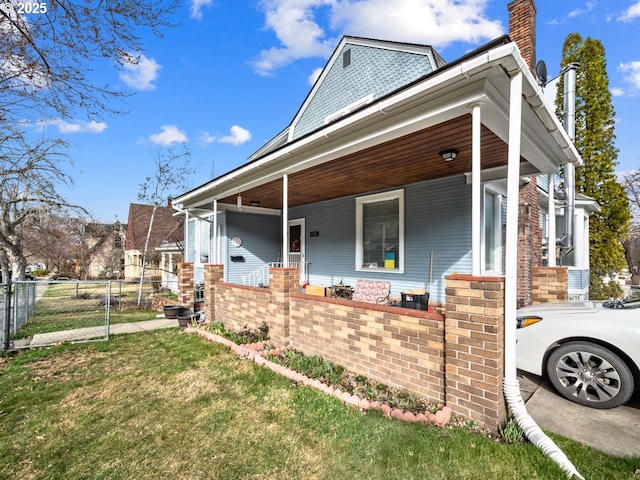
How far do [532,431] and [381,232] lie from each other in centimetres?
498

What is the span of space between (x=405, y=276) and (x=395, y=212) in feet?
4.79

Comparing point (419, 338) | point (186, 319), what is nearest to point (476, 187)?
point (419, 338)

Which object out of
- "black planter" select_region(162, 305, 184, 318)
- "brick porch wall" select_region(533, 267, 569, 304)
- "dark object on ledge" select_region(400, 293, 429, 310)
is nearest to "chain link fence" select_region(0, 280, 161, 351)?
"black planter" select_region(162, 305, 184, 318)

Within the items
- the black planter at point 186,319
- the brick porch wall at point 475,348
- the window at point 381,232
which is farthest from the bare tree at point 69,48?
the window at point 381,232

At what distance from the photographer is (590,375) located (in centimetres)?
303

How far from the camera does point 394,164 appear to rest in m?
5.06

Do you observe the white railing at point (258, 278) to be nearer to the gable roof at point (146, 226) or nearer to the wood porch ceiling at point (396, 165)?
the wood porch ceiling at point (396, 165)

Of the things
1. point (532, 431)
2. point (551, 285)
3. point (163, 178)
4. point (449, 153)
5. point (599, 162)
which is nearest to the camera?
point (532, 431)

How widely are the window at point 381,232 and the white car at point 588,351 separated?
329 centimetres

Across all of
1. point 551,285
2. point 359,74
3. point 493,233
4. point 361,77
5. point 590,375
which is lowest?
point 590,375

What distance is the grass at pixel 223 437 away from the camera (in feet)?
7.41

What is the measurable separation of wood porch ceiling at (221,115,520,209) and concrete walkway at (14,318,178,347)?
3938mm

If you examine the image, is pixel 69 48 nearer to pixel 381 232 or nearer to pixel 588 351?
pixel 381 232

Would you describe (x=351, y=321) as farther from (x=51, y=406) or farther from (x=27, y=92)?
(x=27, y=92)
